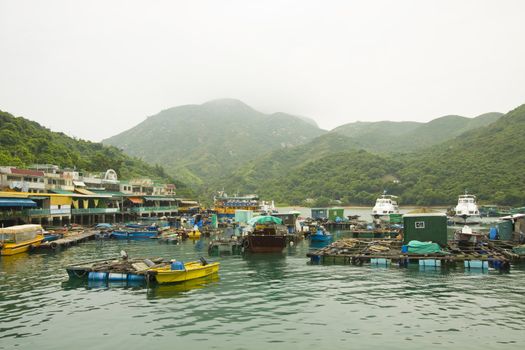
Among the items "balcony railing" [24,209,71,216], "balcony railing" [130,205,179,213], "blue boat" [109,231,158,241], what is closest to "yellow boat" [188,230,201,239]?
"blue boat" [109,231,158,241]

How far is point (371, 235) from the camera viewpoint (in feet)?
218

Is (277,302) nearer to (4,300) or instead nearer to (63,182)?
(4,300)

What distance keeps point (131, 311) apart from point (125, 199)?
76.2m

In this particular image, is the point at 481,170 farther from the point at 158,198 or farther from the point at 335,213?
the point at 158,198

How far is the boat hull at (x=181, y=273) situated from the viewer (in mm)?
27172

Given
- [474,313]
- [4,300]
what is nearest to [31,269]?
[4,300]

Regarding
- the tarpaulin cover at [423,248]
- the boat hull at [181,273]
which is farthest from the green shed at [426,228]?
the boat hull at [181,273]

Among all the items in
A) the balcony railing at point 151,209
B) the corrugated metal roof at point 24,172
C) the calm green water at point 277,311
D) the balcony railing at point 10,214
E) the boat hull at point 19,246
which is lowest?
the calm green water at point 277,311

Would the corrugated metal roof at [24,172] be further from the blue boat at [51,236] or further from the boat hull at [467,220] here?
the boat hull at [467,220]

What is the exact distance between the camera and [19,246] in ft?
139

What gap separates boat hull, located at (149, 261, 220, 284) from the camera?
2717 centimetres

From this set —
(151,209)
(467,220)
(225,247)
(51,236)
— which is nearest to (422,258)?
(225,247)

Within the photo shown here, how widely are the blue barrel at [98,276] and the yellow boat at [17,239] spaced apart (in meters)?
19.3

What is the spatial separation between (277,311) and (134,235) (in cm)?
4619
